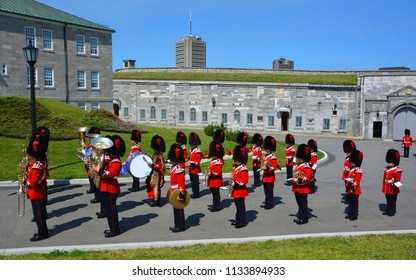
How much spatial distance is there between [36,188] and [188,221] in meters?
3.93

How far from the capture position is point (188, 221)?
10.2 meters

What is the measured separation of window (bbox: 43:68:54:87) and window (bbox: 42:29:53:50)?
202 centimetres

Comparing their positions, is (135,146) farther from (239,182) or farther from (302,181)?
(302,181)

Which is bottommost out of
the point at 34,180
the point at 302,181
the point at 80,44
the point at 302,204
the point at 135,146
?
the point at 302,204

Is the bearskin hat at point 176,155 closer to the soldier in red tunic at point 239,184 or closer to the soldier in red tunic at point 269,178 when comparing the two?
the soldier in red tunic at point 239,184

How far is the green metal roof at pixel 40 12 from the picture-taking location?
106 ft

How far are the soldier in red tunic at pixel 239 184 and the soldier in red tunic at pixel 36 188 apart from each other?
461 centimetres

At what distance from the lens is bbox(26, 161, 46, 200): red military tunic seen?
861 cm

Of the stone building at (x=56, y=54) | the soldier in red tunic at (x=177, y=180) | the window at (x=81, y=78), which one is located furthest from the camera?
the window at (x=81, y=78)

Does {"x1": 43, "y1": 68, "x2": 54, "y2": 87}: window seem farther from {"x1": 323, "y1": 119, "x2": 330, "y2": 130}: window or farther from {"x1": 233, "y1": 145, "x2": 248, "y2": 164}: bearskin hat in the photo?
{"x1": 233, "y1": 145, "x2": 248, "y2": 164}: bearskin hat

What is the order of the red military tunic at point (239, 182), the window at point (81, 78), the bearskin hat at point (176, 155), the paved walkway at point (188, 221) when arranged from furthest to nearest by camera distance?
the window at point (81, 78), the red military tunic at point (239, 182), the bearskin hat at point (176, 155), the paved walkway at point (188, 221)

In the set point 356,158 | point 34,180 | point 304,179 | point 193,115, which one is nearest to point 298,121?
point 193,115

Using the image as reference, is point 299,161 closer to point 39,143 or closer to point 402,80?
point 39,143

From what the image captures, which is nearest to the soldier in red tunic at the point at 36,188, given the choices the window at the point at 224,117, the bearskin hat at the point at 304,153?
the bearskin hat at the point at 304,153
